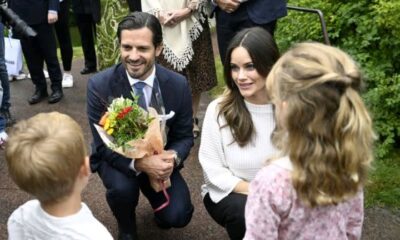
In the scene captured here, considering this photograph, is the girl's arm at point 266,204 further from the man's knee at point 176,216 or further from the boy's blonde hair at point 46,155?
the man's knee at point 176,216

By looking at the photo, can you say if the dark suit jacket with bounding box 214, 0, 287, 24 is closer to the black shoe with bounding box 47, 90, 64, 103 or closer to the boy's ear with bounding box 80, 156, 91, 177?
the boy's ear with bounding box 80, 156, 91, 177

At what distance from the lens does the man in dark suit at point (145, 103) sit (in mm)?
2854

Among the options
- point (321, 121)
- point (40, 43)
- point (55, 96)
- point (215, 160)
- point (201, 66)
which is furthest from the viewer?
point (55, 96)

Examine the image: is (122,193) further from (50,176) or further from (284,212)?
(284,212)

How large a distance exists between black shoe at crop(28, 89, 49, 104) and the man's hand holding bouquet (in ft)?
9.98

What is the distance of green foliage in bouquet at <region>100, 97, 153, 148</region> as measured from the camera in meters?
2.48

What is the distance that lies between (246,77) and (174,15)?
5.11ft

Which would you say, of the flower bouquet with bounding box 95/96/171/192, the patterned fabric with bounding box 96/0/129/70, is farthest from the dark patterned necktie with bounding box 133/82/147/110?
the patterned fabric with bounding box 96/0/129/70

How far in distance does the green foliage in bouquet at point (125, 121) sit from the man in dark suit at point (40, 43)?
286 centimetres

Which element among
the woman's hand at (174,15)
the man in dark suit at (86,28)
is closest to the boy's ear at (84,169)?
the woman's hand at (174,15)

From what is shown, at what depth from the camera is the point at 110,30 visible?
5.06 metres

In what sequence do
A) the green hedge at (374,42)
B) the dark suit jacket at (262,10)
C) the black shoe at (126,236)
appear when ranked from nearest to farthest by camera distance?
the black shoe at (126,236) < the dark suit jacket at (262,10) < the green hedge at (374,42)

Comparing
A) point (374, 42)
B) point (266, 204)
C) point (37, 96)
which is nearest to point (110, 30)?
point (37, 96)

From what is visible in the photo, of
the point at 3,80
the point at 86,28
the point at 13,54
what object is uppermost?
the point at 3,80
